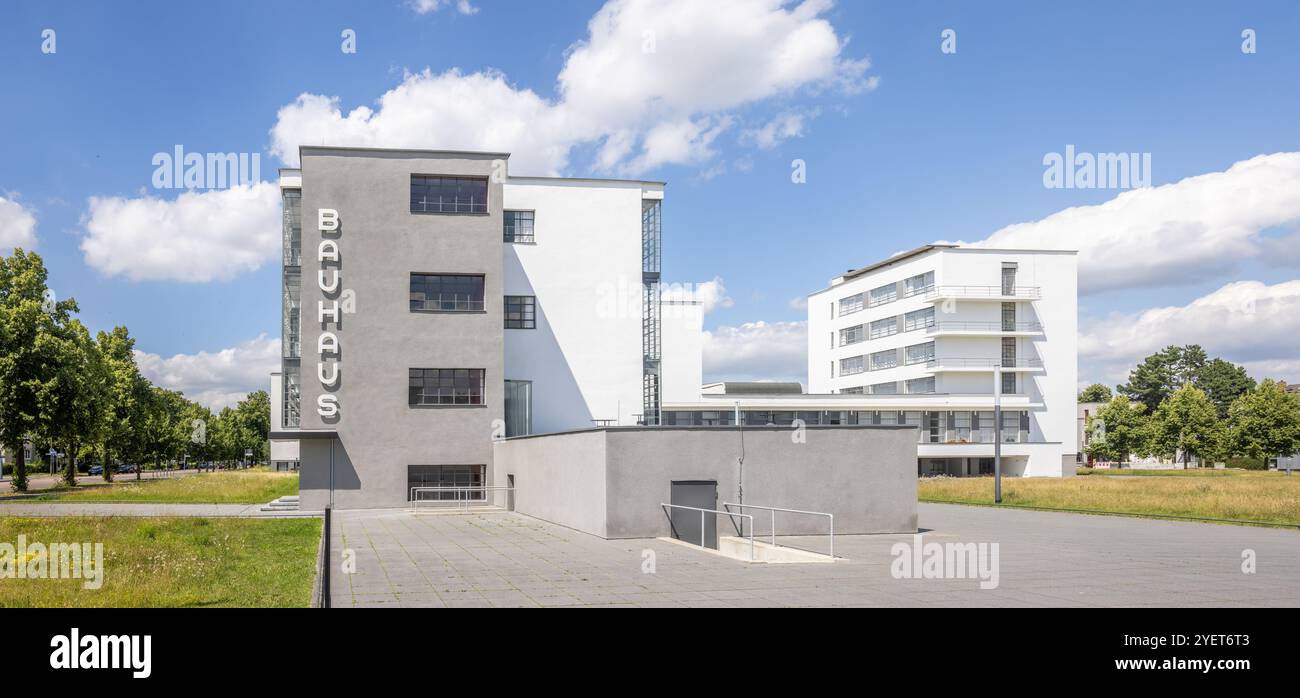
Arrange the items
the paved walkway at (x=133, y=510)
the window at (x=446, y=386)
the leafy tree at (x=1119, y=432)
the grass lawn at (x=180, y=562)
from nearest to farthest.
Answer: the grass lawn at (x=180, y=562) < the paved walkway at (x=133, y=510) < the window at (x=446, y=386) < the leafy tree at (x=1119, y=432)

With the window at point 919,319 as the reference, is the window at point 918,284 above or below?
above

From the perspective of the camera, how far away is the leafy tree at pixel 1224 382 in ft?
384

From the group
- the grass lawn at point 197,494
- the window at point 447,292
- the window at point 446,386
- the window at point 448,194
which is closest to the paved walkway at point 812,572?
the window at point 446,386

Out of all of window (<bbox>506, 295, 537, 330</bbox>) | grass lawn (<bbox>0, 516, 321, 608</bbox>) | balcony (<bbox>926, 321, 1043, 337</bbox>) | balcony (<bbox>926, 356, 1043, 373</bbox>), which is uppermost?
balcony (<bbox>926, 321, 1043, 337</bbox>)

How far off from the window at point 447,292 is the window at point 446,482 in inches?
223

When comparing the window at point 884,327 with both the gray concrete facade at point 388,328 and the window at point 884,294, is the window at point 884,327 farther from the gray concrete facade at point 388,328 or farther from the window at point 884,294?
the gray concrete facade at point 388,328

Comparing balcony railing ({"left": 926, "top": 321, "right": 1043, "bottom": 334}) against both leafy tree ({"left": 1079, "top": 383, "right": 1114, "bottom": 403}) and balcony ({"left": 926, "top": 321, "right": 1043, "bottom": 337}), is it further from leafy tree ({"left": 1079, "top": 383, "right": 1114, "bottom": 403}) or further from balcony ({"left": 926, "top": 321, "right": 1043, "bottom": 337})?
leafy tree ({"left": 1079, "top": 383, "right": 1114, "bottom": 403})

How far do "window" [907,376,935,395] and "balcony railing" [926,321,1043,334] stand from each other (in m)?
3.76

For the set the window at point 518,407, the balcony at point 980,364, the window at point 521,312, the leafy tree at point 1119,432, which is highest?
the window at point 521,312

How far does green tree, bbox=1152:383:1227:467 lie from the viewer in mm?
88500

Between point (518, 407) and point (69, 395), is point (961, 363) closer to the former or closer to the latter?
point (518, 407)

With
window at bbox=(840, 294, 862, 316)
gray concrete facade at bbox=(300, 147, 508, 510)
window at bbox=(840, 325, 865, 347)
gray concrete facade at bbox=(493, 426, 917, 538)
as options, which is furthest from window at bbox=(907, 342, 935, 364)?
gray concrete facade at bbox=(493, 426, 917, 538)

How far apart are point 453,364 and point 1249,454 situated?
7808 centimetres
